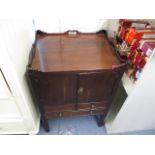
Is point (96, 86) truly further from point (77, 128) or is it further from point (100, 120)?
point (77, 128)

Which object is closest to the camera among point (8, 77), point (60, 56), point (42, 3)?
point (42, 3)

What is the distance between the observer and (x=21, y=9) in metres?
0.39

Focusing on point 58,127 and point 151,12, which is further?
point 58,127

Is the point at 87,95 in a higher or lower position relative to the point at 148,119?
higher

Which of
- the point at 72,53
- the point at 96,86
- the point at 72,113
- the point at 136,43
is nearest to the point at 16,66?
the point at 72,53

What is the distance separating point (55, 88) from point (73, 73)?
18cm

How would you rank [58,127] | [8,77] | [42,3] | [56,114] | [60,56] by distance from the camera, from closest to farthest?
1. [42,3]
2. [8,77]
3. [60,56]
4. [56,114]
5. [58,127]

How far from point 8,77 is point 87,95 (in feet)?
1.79

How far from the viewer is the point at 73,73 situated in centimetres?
98

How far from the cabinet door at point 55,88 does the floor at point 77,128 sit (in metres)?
0.44

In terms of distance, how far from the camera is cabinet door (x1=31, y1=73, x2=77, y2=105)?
0.99 meters

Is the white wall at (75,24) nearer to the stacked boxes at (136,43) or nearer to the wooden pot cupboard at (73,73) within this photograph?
the wooden pot cupboard at (73,73)
